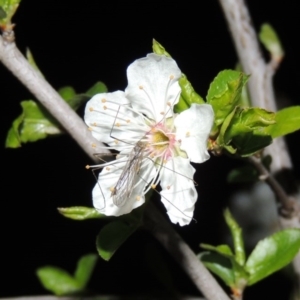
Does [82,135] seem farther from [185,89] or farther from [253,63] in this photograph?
[253,63]

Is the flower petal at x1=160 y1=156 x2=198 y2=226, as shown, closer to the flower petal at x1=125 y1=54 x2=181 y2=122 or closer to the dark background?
the flower petal at x1=125 y1=54 x2=181 y2=122

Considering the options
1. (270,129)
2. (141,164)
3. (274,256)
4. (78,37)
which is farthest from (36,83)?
(78,37)

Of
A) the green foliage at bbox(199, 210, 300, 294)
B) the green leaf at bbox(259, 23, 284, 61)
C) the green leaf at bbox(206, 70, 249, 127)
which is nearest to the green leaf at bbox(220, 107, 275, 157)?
the green leaf at bbox(206, 70, 249, 127)

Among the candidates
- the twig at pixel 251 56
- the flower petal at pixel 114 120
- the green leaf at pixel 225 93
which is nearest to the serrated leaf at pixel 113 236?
the flower petal at pixel 114 120

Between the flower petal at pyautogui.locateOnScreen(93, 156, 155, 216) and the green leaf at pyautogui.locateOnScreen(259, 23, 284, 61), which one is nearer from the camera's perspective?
the flower petal at pyautogui.locateOnScreen(93, 156, 155, 216)

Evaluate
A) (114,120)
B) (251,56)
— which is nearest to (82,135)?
(114,120)

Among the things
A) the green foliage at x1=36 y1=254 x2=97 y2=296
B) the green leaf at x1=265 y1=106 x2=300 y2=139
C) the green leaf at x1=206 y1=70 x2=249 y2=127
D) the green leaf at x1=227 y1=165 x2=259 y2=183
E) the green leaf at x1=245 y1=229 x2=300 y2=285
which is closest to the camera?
the green leaf at x1=206 y1=70 x2=249 y2=127

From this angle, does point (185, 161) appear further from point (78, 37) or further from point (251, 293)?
point (251, 293)
